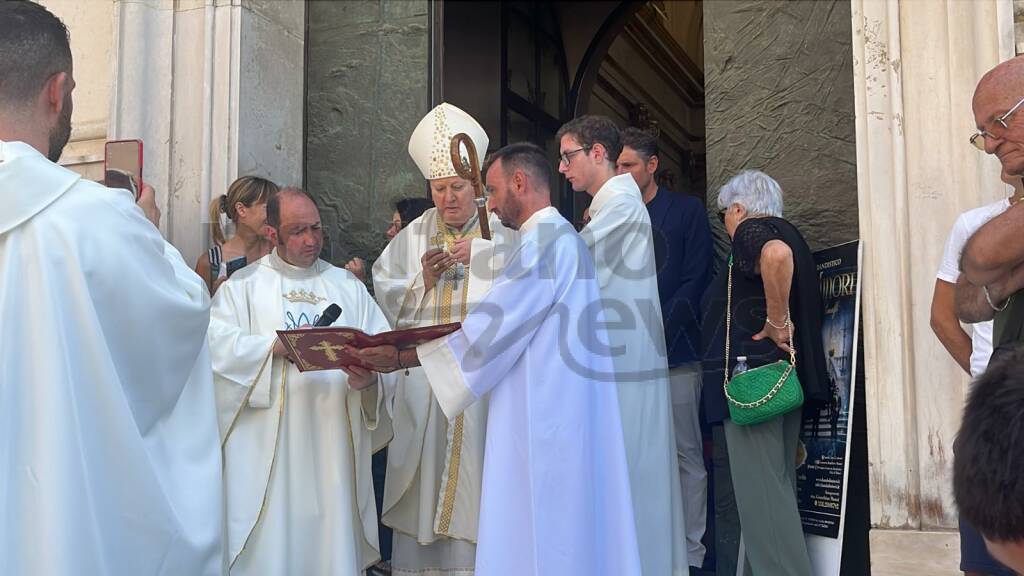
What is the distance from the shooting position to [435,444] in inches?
196

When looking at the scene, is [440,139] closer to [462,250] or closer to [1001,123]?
[462,250]

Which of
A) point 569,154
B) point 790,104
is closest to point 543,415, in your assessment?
point 569,154

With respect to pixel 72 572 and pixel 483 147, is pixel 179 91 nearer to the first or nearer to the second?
pixel 483 147

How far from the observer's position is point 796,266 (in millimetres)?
4480

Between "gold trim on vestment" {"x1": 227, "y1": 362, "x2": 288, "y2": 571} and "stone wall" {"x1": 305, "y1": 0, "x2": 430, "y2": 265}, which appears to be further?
"stone wall" {"x1": 305, "y1": 0, "x2": 430, "y2": 265}

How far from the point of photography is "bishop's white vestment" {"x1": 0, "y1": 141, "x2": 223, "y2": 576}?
2.39 metres

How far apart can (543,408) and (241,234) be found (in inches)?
75.8

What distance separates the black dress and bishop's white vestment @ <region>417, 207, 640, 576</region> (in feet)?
1.83

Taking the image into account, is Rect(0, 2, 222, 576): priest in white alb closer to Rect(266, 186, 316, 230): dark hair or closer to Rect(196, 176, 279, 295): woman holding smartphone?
Rect(266, 186, 316, 230): dark hair

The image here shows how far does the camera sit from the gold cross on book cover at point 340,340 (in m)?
4.10

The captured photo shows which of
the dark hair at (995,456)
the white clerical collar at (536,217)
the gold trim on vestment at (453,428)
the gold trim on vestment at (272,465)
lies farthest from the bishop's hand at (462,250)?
the dark hair at (995,456)

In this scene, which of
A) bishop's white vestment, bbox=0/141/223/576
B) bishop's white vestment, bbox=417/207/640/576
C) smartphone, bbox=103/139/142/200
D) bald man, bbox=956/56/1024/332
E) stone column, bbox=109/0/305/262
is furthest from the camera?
stone column, bbox=109/0/305/262

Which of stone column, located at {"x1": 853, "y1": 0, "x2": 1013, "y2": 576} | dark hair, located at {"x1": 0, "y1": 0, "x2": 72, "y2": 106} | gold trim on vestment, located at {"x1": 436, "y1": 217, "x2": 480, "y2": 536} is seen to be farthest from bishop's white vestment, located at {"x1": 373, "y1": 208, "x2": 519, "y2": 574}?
dark hair, located at {"x1": 0, "y1": 0, "x2": 72, "y2": 106}

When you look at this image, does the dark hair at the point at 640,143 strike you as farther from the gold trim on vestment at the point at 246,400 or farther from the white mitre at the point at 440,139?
the gold trim on vestment at the point at 246,400
